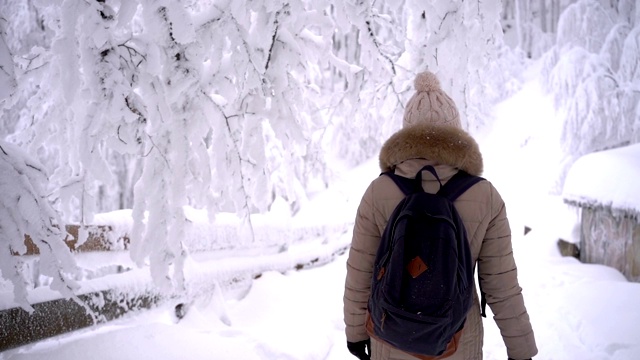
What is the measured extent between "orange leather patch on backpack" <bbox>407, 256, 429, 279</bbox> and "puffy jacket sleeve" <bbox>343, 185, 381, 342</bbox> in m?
0.33

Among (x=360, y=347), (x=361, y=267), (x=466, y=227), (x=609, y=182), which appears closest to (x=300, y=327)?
(x=360, y=347)

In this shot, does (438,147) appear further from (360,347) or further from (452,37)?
(452,37)

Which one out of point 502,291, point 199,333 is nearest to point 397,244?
point 502,291

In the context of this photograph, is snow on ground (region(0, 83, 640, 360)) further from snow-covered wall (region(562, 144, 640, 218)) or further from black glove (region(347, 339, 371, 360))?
black glove (region(347, 339, 371, 360))

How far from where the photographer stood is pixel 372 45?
8.80ft

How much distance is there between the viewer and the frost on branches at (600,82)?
963 centimetres

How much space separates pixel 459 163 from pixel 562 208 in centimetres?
872

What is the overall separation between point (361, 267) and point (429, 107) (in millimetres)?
822

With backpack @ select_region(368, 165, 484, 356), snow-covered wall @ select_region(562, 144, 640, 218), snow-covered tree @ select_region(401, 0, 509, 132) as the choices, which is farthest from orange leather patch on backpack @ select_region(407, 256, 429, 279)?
snow-covered wall @ select_region(562, 144, 640, 218)

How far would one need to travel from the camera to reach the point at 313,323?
3.91 m

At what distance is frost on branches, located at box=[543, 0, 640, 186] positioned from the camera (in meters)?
9.63

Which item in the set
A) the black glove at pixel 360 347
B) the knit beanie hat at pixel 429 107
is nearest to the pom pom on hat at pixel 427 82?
the knit beanie hat at pixel 429 107

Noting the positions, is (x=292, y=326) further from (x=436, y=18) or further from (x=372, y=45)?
(x=436, y=18)

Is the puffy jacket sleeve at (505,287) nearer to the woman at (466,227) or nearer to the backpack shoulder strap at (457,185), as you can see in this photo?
the woman at (466,227)
